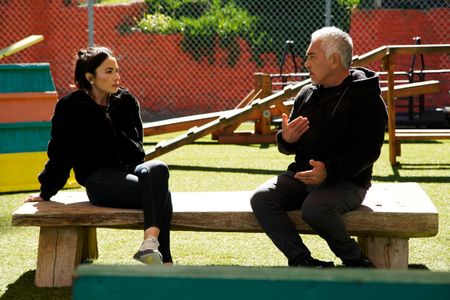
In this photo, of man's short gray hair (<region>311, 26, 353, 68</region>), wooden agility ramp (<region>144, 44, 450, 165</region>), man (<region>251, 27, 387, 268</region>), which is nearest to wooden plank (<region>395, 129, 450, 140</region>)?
wooden agility ramp (<region>144, 44, 450, 165</region>)

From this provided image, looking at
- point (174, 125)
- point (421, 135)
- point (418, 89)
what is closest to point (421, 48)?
point (421, 135)

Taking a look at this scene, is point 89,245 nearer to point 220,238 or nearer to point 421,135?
point 220,238

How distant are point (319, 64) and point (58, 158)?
136cm

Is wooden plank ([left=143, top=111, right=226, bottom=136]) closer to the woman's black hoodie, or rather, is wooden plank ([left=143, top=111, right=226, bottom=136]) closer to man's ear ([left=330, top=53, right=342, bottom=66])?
the woman's black hoodie

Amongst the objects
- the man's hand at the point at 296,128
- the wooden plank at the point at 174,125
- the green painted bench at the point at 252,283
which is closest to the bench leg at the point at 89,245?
the man's hand at the point at 296,128

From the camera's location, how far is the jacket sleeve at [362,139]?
4.25 m

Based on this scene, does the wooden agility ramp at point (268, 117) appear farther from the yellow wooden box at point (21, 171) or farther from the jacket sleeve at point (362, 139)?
the jacket sleeve at point (362, 139)

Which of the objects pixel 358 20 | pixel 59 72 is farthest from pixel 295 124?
pixel 59 72

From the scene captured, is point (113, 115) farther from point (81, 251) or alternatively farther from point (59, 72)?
point (59, 72)

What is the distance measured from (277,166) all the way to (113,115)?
4.32 metres

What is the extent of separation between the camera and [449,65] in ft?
49.1

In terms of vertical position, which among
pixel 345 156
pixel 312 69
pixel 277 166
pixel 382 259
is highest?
pixel 312 69

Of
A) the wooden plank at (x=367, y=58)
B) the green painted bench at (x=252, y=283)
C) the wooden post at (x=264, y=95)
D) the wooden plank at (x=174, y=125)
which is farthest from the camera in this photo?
the wooden post at (x=264, y=95)

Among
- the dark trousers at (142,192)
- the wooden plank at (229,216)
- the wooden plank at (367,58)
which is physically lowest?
the wooden plank at (229,216)
